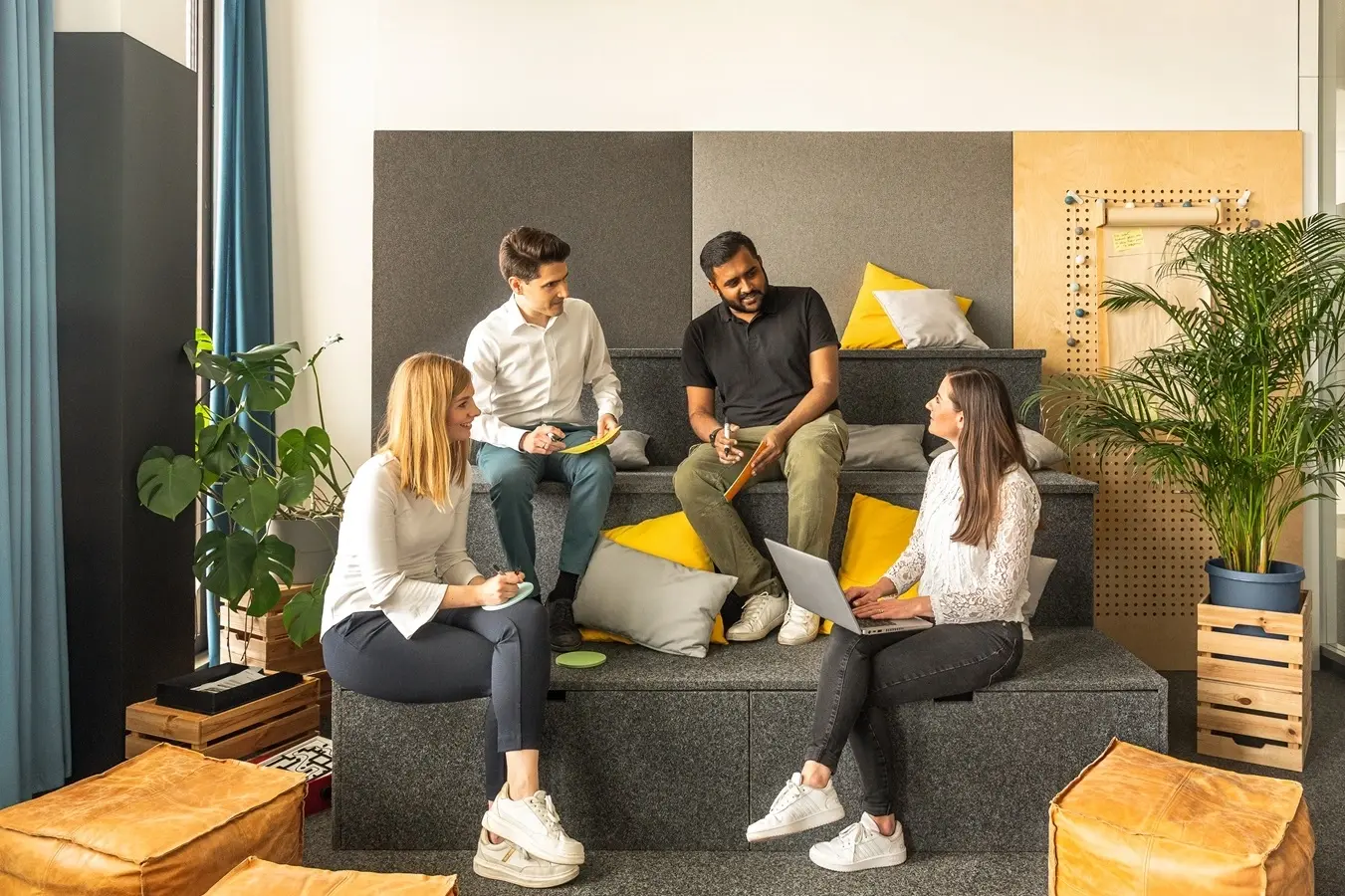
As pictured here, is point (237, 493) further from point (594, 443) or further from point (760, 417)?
point (760, 417)

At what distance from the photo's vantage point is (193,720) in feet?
8.93

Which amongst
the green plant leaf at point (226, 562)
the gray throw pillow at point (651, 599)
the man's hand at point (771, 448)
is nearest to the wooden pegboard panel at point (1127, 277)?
the man's hand at point (771, 448)

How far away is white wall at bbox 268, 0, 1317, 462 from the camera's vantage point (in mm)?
4137

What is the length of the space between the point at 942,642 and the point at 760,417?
112 centimetres

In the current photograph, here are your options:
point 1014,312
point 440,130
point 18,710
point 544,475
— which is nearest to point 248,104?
point 440,130

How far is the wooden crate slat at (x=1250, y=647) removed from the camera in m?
2.96

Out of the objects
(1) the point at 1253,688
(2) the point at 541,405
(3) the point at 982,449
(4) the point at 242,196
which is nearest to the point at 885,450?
(3) the point at 982,449

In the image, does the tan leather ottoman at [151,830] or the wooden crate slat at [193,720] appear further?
the wooden crate slat at [193,720]

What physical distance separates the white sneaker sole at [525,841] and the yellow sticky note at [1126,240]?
3.14 metres

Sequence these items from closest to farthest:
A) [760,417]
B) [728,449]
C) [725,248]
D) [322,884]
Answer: [322,884] < [728,449] < [725,248] < [760,417]

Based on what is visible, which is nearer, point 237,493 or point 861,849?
point 861,849

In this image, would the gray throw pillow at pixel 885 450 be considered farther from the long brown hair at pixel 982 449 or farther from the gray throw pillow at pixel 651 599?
the long brown hair at pixel 982 449

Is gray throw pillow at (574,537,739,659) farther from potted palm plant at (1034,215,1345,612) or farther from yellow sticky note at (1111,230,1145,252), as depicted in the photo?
yellow sticky note at (1111,230,1145,252)

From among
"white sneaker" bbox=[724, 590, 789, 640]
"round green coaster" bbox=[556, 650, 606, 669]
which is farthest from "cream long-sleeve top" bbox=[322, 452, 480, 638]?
"white sneaker" bbox=[724, 590, 789, 640]
